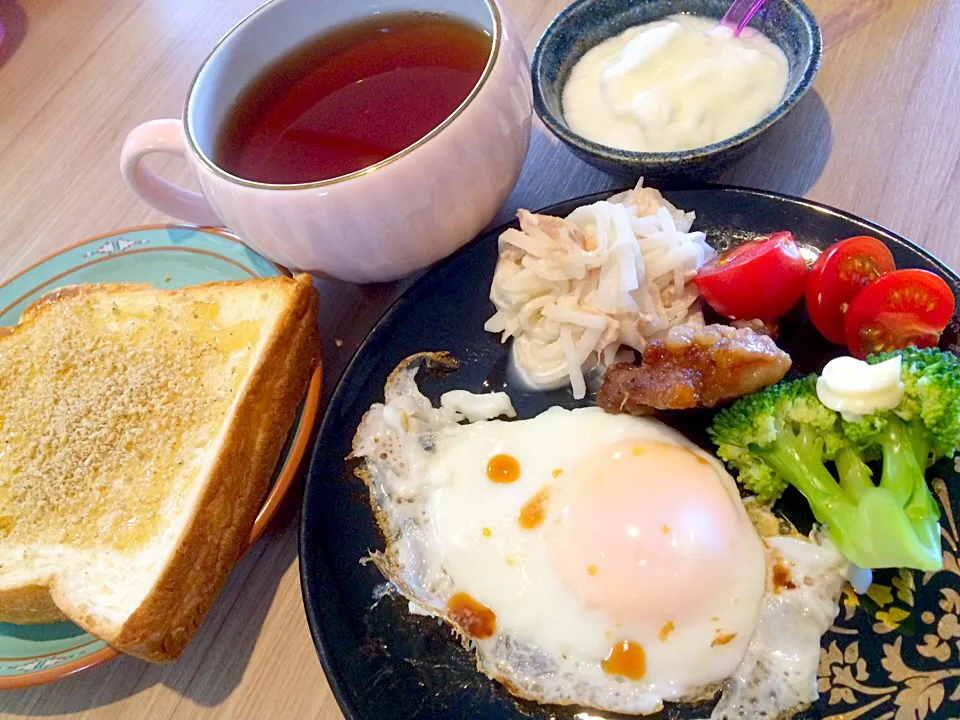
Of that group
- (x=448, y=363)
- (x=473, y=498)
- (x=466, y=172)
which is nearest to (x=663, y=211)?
(x=466, y=172)

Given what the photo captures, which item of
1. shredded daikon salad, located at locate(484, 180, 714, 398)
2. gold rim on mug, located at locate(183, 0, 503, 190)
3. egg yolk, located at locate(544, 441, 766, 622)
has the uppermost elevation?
gold rim on mug, located at locate(183, 0, 503, 190)

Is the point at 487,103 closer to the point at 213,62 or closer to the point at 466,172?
the point at 466,172

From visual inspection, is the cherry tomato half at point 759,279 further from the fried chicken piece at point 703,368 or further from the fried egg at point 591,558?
the fried egg at point 591,558

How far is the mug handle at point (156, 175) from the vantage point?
1.68 m

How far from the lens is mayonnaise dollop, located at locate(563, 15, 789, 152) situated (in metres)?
1.92

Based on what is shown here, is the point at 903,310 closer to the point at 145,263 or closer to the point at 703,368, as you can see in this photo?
the point at 703,368

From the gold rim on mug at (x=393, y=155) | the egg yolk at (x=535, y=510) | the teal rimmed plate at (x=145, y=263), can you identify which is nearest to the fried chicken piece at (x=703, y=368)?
the egg yolk at (x=535, y=510)

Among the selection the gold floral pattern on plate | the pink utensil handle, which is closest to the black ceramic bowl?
the pink utensil handle

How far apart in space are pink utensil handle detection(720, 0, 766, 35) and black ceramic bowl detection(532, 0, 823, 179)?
26 millimetres

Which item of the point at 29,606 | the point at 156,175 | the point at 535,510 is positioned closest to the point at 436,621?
the point at 535,510

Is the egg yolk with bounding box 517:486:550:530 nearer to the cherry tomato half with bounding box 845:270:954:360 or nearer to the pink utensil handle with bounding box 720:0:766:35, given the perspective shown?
the cherry tomato half with bounding box 845:270:954:360

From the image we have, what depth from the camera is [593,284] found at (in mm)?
1826

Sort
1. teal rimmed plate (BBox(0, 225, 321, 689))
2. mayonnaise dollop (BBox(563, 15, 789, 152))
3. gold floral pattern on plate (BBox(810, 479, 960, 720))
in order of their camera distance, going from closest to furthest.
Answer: gold floral pattern on plate (BBox(810, 479, 960, 720)) → mayonnaise dollop (BBox(563, 15, 789, 152)) → teal rimmed plate (BBox(0, 225, 321, 689))

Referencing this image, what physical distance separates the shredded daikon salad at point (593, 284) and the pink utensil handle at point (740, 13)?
651mm
